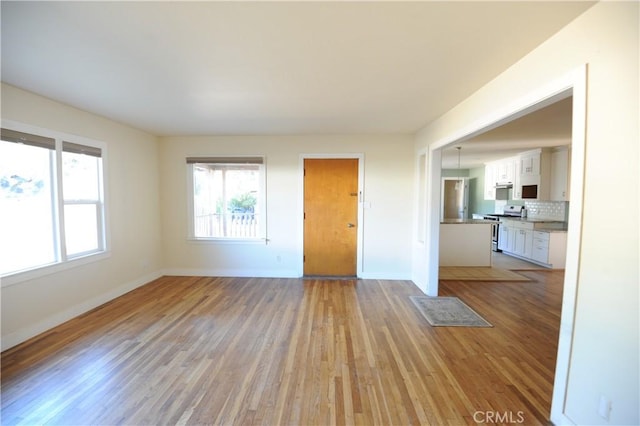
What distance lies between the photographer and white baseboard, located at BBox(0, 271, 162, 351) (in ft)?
8.22

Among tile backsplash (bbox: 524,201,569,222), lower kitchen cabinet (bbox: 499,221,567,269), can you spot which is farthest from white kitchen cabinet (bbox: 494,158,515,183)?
lower kitchen cabinet (bbox: 499,221,567,269)

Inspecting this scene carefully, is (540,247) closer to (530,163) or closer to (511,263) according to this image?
(511,263)

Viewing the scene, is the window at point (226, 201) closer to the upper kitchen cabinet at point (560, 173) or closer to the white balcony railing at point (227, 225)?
the white balcony railing at point (227, 225)

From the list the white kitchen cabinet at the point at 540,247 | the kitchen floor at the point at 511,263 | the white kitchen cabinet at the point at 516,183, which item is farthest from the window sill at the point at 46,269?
the white kitchen cabinet at the point at 516,183

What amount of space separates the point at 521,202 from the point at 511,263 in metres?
2.16

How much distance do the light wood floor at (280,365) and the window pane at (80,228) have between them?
0.81 metres

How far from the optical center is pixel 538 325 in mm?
2998

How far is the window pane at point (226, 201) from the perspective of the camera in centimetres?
475

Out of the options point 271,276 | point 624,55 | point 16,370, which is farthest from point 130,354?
point 624,55

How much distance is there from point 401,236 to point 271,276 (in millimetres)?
2375

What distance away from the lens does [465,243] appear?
209 inches

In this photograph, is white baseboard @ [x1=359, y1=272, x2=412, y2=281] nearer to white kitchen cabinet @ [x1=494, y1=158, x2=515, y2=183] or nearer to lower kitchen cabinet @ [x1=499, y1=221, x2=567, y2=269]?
lower kitchen cabinet @ [x1=499, y1=221, x2=567, y2=269]

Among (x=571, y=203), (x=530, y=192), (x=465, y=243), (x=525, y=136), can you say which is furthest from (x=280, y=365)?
(x=530, y=192)

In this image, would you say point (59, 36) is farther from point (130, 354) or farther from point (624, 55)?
point (624, 55)
